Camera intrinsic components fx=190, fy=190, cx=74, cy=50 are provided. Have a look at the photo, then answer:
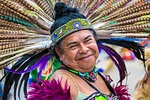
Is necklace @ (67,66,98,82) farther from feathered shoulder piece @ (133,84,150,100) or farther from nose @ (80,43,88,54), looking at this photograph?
feathered shoulder piece @ (133,84,150,100)

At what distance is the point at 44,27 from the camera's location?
1.78 metres

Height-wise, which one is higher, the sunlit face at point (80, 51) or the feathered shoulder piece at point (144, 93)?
the sunlit face at point (80, 51)

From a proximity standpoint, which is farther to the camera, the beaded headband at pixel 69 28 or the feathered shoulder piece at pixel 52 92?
the beaded headband at pixel 69 28

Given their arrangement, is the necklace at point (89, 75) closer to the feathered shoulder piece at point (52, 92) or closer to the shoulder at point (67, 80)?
the shoulder at point (67, 80)

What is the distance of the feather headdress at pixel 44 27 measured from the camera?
1.57 metres

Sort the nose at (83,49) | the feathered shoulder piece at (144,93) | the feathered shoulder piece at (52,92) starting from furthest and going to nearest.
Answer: the feathered shoulder piece at (144,93)
the nose at (83,49)
the feathered shoulder piece at (52,92)

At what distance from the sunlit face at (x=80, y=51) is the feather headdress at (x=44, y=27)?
19cm

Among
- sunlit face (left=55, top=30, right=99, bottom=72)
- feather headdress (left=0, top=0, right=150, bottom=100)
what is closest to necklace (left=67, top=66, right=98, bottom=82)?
sunlit face (left=55, top=30, right=99, bottom=72)

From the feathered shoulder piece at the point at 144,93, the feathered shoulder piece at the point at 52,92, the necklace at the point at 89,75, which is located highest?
the necklace at the point at 89,75

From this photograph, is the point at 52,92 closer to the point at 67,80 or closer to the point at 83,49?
the point at 67,80

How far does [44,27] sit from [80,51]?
0.49 metres

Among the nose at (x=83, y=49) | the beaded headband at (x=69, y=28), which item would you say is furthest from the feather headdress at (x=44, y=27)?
the nose at (x=83, y=49)

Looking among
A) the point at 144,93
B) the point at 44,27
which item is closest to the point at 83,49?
the point at 44,27

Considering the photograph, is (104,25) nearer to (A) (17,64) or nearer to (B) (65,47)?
(B) (65,47)
